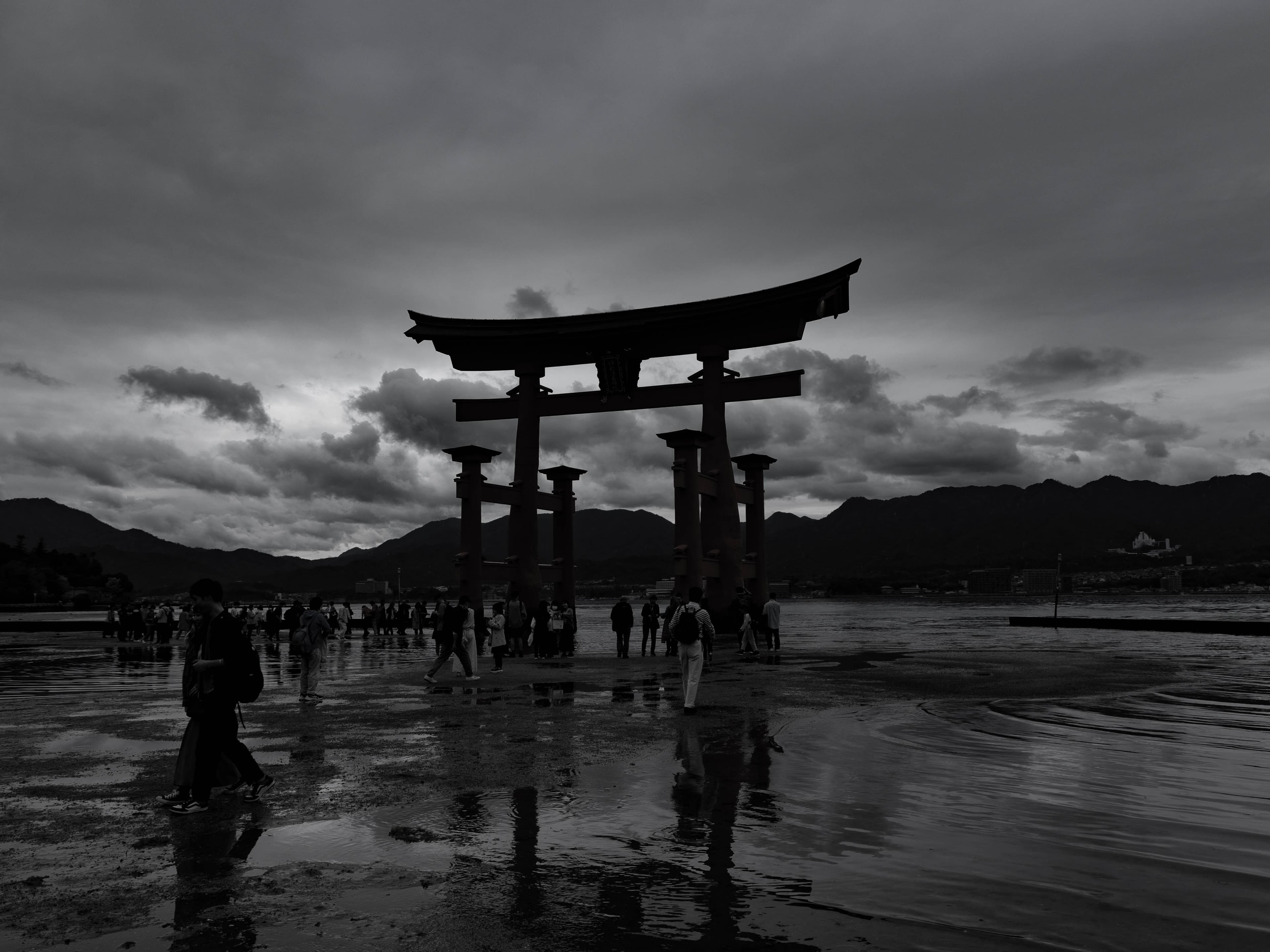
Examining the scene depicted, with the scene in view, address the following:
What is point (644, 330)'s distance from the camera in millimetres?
32219

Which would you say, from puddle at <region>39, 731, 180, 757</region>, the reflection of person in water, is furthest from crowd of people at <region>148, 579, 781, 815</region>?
puddle at <region>39, 731, 180, 757</region>

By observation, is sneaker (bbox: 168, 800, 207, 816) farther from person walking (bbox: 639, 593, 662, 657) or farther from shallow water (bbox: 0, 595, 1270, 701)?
person walking (bbox: 639, 593, 662, 657)

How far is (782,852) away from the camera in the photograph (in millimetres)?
5648

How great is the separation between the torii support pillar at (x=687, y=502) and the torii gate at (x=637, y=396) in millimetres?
39

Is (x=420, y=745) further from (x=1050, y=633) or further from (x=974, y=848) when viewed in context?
(x=1050, y=633)

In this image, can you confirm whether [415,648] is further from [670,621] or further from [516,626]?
[670,621]

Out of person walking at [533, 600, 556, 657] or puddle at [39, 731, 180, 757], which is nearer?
puddle at [39, 731, 180, 757]

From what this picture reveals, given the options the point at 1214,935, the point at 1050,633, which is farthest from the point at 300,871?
the point at 1050,633

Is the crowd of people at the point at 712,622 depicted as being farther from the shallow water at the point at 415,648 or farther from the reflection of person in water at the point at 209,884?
the reflection of person in water at the point at 209,884

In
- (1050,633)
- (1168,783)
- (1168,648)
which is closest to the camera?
(1168,783)

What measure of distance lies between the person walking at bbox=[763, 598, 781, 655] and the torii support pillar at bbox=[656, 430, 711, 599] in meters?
4.16

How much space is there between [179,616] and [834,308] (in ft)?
137

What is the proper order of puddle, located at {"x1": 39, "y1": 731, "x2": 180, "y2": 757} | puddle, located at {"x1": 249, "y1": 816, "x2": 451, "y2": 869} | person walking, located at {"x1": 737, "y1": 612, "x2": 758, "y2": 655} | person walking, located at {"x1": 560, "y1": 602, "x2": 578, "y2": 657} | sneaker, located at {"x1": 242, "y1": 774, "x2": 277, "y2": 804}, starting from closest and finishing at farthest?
puddle, located at {"x1": 249, "y1": 816, "x2": 451, "y2": 869} < sneaker, located at {"x1": 242, "y1": 774, "x2": 277, "y2": 804} < puddle, located at {"x1": 39, "y1": 731, "x2": 180, "y2": 757} < person walking, located at {"x1": 737, "y1": 612, "x2": 758, "y2": 655} < person walking, located at {"x1": 560, "y1": 602, "x2": 578, "y2": 657}

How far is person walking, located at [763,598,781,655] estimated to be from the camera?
2594 cm
